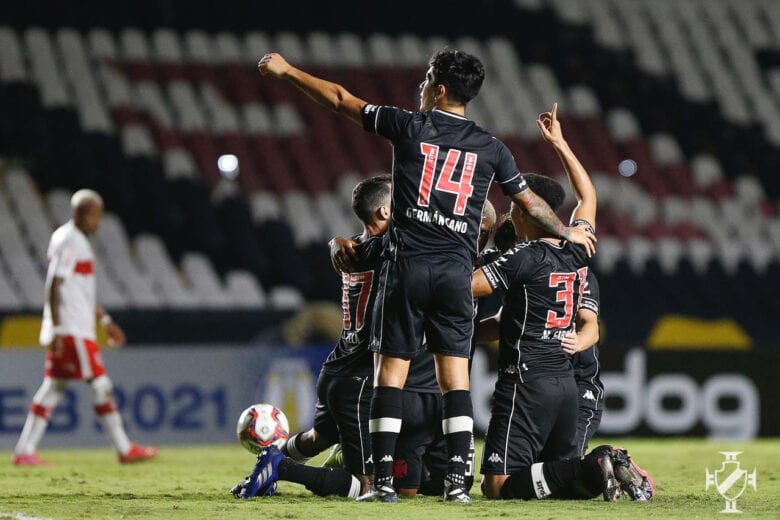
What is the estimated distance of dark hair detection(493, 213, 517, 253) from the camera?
6.29m

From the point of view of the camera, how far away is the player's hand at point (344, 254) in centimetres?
573

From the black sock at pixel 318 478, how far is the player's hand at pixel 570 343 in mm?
1107

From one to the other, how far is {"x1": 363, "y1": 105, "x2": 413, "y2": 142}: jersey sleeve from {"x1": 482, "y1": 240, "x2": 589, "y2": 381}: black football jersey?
0.77 m

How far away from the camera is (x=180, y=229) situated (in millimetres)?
13336

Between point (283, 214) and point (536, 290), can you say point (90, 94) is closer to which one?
point (283, 214)

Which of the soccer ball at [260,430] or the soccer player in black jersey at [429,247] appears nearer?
the soccer player in black jersey at [429,247]

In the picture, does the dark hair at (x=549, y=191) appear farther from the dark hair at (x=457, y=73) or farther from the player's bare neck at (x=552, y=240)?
the dark hair at (x=457, y=73)

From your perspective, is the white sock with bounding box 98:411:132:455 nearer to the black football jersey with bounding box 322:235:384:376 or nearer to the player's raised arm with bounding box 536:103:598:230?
the black football jersey with bounding box 322:235:384:376

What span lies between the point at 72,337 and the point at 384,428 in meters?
3.98

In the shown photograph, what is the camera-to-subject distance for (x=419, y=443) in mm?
5832

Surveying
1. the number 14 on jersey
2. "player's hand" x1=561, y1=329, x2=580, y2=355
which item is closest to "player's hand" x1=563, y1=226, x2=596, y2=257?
"player's hand" x1=561, y1=329, x2=580, y2=355

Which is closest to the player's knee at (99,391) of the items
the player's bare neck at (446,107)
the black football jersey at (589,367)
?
the black football jersey at (589,367)

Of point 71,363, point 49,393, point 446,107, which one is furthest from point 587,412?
point 49,393

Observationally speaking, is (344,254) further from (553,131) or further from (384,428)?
(553,131)
